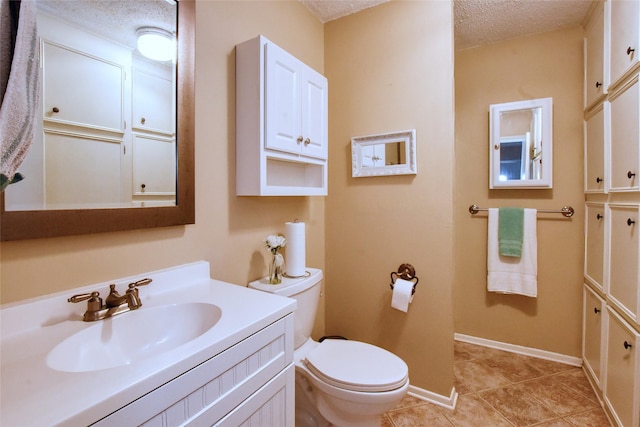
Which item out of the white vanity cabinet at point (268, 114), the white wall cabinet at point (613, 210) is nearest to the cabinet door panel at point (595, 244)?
the white wall cabinet at point (613, 210)

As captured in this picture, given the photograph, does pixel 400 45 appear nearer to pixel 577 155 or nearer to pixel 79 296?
pixel 577 155

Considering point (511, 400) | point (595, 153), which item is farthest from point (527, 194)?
point (511, 400)

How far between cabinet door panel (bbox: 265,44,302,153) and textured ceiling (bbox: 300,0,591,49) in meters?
0.72

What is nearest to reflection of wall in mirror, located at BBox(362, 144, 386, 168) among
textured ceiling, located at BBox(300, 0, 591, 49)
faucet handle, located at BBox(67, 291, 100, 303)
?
textured ceiling, located at BBox(300, 0, 591, 49)

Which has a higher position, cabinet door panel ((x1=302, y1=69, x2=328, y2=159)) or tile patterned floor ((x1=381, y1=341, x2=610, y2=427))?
cabinet door panel ((x1=302, y1=69, x2=328, y2=159))

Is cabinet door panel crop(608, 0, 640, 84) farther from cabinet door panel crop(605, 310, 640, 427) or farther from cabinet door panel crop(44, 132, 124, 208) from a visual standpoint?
cabinet door panel crop(44, 132, 124, 208)

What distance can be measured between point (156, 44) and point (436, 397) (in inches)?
87.1

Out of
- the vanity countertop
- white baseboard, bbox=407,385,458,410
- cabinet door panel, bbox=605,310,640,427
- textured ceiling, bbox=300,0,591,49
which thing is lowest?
white baseboard, bbox=407,385,458,410

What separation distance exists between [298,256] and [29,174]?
3.37ft

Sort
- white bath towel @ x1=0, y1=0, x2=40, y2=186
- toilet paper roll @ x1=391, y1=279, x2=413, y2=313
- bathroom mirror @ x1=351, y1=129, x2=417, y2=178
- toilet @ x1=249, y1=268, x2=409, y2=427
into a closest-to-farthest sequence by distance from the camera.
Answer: white bath towel @ x1=0, y1=0, x2=40, y2=186 < toilet @ x1=249, y1=268, x2=409, y2=427 < toilet paper roll @ x1=391, y1=279, x2=413, y2=313 < bathroom mirror @ x1=351, y1=129, x2=417, y2=178

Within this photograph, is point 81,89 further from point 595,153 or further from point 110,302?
point 595,153

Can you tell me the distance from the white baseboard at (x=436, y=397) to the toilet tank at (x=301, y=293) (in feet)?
2.65

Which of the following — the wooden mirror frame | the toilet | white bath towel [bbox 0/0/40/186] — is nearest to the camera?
white bath towel [bbox 0/0/40/186]

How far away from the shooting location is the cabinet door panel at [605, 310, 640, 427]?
4.11 ft
